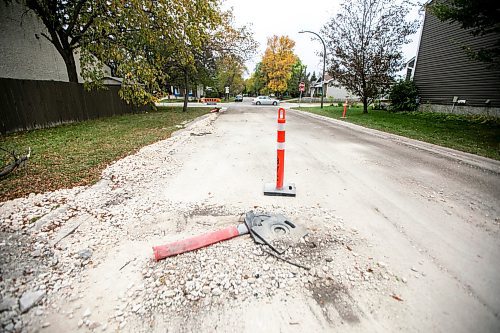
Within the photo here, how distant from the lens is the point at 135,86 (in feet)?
28.0

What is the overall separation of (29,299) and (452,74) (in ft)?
63.4

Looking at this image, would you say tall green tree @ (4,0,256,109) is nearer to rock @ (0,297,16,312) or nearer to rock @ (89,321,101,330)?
rock @ (0,297,16,312)

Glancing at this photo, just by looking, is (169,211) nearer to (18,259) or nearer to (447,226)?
(18,259)

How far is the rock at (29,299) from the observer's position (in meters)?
1.67

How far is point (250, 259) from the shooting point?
2.20 metres

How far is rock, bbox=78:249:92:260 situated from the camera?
2221 millimetres

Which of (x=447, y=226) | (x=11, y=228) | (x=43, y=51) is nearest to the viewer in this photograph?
(x=11, y=228)

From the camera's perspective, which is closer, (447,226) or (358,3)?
(447,226)

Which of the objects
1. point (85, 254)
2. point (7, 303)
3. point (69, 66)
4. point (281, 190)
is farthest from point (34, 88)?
point (281, 190)

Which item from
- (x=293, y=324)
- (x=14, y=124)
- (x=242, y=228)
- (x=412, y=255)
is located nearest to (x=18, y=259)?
(x=242, y=228)

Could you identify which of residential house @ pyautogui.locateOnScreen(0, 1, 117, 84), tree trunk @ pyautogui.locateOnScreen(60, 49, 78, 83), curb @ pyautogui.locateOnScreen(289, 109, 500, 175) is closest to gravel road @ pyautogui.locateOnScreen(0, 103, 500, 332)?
curb @ pyautogui.locateOnScreen(289, 109, 500, 175)

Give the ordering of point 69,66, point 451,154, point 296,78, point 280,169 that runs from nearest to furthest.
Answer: point 280,169 < point 451,154 < point 69,66 < point 296,78

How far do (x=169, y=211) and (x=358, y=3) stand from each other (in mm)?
17915

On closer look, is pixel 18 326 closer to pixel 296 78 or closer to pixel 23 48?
pixel 23 48
